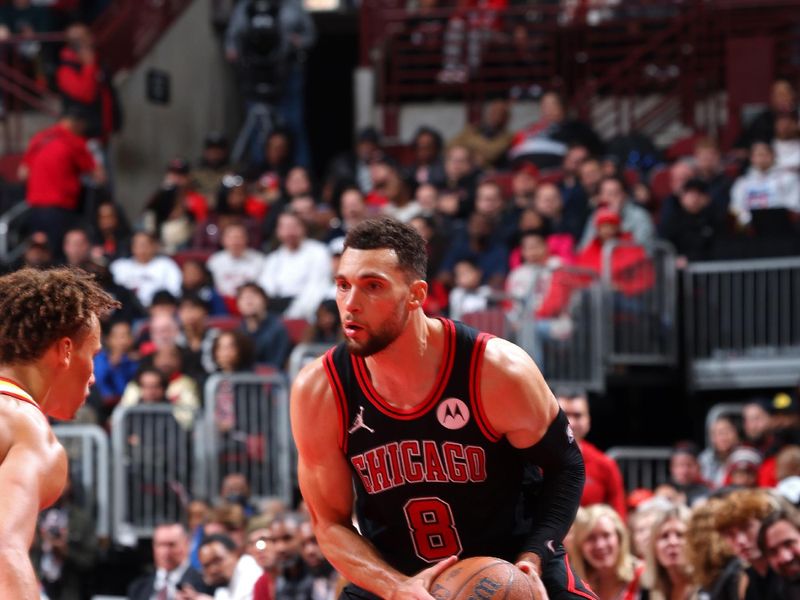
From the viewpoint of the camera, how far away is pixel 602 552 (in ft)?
29.6

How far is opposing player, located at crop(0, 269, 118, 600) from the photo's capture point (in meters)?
5.04

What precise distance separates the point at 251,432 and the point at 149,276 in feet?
11.6

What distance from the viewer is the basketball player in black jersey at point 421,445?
6.14 meters

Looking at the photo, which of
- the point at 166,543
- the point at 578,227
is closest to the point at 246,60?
the point at 578,227

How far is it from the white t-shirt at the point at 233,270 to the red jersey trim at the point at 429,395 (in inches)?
370

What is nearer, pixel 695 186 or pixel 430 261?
pixel 430 261

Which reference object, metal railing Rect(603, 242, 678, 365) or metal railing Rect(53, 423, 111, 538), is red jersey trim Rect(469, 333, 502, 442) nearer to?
metal railing Rect(53, 423, 111, 538)

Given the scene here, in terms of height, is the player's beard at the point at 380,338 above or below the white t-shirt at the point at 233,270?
above

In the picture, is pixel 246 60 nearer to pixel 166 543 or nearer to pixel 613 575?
pixel 166 543

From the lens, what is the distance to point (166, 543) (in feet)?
35.8

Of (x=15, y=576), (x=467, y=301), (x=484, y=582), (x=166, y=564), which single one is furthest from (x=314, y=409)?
(x=467, y=301)

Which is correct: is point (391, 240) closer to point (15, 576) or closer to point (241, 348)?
point (15, 576)

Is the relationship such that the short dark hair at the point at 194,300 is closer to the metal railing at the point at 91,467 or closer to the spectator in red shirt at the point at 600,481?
the metal railing at the point at 91,467

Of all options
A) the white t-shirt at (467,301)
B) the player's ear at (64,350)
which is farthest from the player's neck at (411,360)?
the white t-shirt at (467,301)
